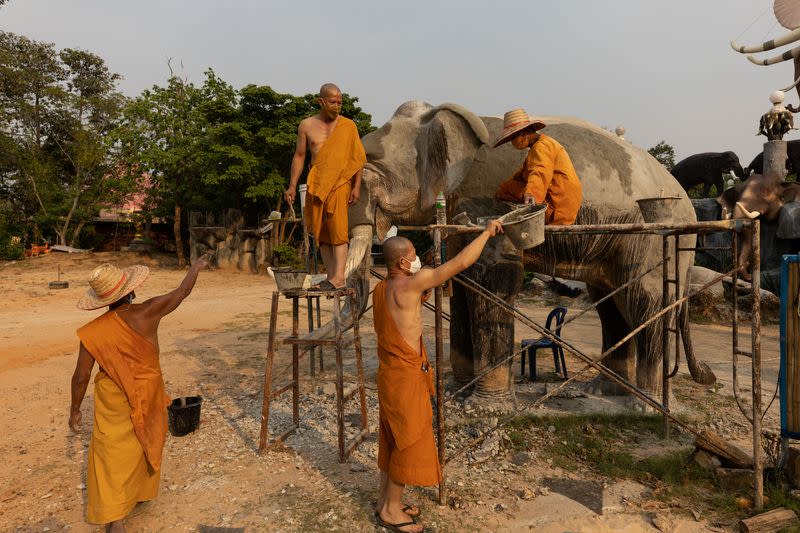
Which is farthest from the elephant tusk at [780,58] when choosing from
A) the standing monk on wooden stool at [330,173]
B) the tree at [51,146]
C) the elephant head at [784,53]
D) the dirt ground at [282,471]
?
the tree at [51,146]

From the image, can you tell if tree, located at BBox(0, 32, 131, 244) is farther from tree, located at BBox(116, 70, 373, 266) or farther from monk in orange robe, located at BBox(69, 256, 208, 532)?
monk in orange robe, located at BBox(69, 256, 208, 532)

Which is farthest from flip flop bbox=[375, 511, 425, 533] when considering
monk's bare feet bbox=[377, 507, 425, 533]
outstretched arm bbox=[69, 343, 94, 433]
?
outstretched arm bbox=[69, 343, 94, 433]

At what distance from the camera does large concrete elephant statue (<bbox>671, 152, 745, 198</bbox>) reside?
18297 mm

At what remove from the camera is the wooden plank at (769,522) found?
3.21 m

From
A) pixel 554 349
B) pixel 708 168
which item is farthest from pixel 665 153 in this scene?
pixel 554 349

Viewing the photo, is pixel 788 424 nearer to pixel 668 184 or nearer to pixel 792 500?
pixel 792 500

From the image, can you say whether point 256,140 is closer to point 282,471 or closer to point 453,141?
point 453,141

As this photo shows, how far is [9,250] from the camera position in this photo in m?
21.9

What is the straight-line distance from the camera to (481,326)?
17.6 feet

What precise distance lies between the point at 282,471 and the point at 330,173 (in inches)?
104

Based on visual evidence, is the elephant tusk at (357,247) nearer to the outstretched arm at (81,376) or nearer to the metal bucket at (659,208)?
the outstretched arm at (81,376)

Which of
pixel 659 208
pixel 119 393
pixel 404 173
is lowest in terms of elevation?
pixel 119 393

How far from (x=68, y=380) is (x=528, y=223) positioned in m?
7.13

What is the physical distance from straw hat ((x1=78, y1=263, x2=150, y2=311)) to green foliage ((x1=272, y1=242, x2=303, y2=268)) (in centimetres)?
1701
